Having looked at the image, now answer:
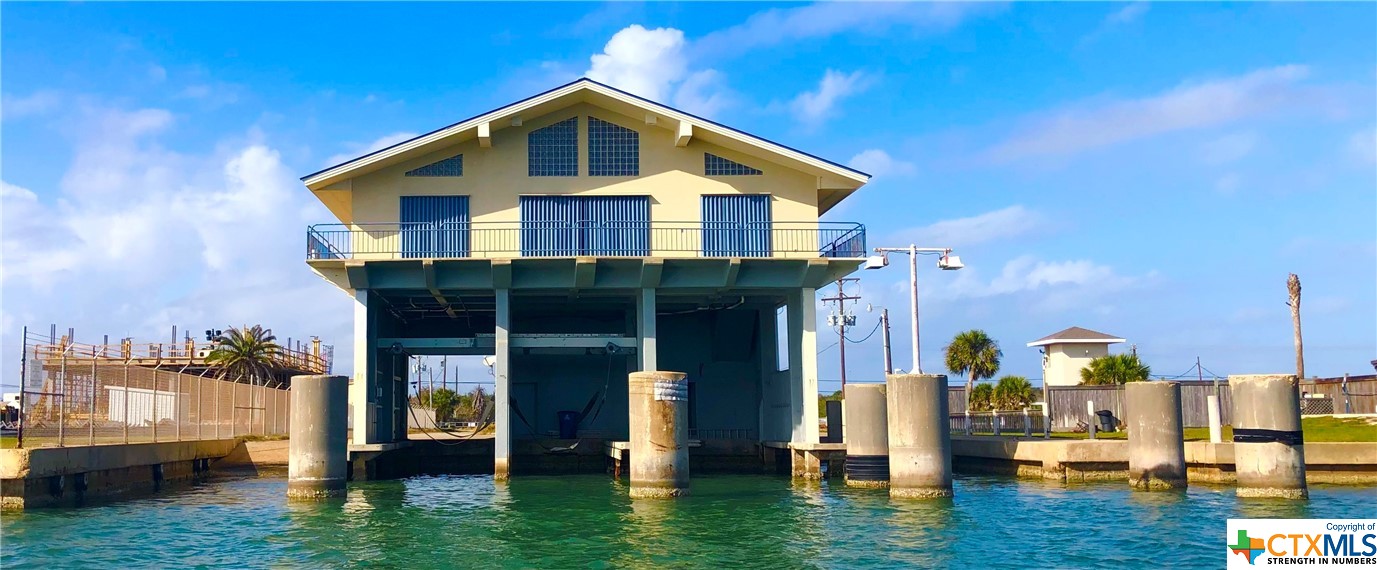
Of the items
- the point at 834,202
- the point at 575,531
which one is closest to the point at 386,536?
the point at 575,531

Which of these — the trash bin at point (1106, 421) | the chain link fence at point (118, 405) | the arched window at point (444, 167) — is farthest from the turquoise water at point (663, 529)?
the trash bin at point (1106, 421)

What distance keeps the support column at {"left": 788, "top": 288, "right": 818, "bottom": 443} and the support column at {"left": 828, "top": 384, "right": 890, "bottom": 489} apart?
3.81 m

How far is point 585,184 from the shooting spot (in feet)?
94.9

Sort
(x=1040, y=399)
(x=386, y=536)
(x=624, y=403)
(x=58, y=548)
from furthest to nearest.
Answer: (x=1040, y=399) → (x=624, y=403) → (x=386, y=536) → (x=58, y=548)

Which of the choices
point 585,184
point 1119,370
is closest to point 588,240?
point 585,184

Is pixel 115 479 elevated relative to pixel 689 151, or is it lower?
lower

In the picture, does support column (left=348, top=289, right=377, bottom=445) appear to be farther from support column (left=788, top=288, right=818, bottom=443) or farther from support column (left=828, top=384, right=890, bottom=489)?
support column (left=828, top=384, right=890, bottom=489)

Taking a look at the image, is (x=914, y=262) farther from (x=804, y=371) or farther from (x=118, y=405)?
(x=118, y=405)

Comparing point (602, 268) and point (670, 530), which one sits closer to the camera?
point (670, 530)

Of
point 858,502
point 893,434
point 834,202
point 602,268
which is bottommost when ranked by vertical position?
point 858,502

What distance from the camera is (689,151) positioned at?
96.1 ft

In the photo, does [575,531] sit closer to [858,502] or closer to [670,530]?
[670,530]

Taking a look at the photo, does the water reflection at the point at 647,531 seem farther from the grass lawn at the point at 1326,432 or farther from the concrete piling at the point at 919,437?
the grass lawn at the point at 1326,432

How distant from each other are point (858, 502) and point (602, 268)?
10.2m
